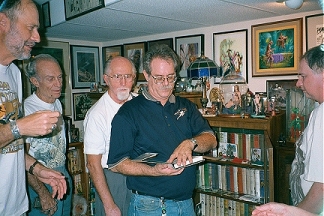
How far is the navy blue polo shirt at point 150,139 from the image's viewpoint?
5.23 ft

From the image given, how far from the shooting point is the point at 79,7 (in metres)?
2.51

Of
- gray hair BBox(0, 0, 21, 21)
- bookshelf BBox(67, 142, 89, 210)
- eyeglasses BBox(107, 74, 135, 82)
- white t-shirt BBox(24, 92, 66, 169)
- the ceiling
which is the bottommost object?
bookshelf BBox(67, 142, 89, 210)

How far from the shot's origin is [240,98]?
278 cm

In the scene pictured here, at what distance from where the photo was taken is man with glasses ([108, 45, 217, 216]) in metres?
1.58

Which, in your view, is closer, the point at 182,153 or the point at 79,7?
the point at 182,153

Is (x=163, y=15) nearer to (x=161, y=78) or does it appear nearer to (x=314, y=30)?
(x=161, y=78)

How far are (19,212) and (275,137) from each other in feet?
6.83

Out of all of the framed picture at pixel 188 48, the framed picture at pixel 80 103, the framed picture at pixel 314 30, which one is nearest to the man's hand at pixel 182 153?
the framed picture at pixel 314 30

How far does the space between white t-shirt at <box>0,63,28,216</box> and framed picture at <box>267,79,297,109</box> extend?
221 cm

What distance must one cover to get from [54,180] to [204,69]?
175 centimetres

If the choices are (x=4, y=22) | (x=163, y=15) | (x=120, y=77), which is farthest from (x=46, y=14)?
(x=4, y=22)

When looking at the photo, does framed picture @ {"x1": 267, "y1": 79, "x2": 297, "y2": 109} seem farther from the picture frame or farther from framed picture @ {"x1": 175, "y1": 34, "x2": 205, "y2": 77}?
the picture frame

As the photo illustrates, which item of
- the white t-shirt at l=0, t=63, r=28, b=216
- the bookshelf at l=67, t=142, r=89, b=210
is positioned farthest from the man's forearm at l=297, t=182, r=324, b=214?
the bookshelf at l=67, t=142, r=89, b=210

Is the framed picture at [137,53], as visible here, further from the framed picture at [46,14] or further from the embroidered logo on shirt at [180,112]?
the embroidered logo on shirt at [180,112]
